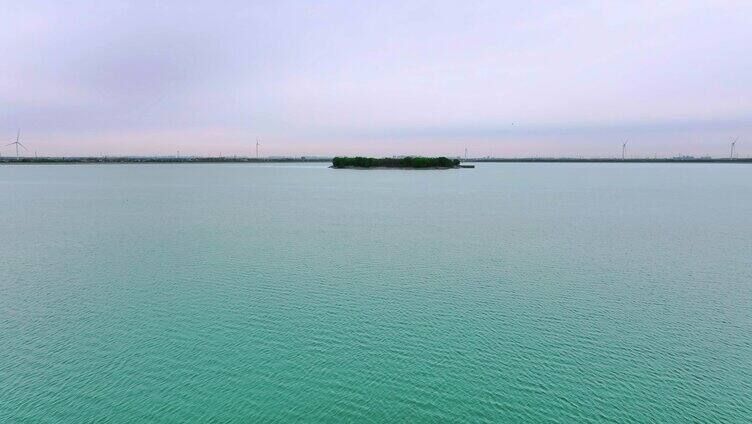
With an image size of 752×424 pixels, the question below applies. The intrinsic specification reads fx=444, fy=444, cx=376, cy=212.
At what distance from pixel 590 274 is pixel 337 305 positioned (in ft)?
61.7

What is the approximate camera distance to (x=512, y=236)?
46844mm

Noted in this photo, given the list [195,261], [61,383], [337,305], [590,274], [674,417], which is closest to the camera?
[674,417]

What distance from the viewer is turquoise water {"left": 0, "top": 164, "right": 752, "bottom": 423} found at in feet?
52.4

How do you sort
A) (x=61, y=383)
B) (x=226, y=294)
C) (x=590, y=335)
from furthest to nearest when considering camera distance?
1. (x=226, y=294)
2. (x=590, y=335)
3. (x=61, y=383)

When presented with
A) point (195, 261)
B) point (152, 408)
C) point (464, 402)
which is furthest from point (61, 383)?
point (195, 261)

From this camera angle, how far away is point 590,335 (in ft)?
69.8

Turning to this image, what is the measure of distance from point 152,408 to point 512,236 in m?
38.6

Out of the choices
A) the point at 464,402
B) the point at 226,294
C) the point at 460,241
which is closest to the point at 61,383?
the point at 226,294

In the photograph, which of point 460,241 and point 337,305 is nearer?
point 337,305

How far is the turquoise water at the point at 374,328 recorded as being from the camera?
16.0 meters

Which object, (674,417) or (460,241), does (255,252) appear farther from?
(674,417)

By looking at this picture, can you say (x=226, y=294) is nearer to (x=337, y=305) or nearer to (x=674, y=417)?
(x=337, y=305)

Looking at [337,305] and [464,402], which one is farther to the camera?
[337,305]

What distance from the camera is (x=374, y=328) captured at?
2222cm
